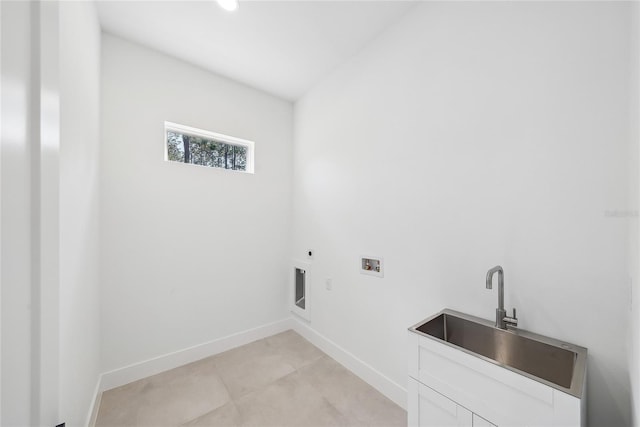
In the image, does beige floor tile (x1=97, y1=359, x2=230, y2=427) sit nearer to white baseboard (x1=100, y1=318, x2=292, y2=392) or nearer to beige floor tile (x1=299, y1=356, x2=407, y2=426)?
white baseboard (x1=100, y1=318, x2=292, y2=392)

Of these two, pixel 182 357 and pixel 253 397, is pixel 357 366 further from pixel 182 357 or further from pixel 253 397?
pixel 182 357

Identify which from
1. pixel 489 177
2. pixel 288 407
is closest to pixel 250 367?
pixel 288 407

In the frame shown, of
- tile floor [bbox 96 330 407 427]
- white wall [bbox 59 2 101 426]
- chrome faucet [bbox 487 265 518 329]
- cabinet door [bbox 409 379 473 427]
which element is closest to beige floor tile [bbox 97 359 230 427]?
tile floor [bbox 96 330 407 427]

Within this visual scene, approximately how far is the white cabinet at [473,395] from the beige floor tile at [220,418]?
120cm

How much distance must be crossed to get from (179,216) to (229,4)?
1782 mm

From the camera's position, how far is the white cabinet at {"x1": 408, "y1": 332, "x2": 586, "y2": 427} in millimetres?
907

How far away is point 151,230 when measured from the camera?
2240 mm

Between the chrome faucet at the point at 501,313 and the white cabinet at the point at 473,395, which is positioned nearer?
the white cabinet at the point at 473,395

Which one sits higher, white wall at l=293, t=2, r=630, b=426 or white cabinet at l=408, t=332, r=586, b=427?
white wall at l=293, t=2, r=630, b=426

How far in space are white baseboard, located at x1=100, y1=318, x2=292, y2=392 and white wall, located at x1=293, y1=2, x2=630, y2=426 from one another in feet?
3.27

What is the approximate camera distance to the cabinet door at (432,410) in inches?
45.2

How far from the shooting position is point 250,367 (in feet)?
7.58

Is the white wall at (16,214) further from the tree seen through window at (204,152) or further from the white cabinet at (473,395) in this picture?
the tree seen through window at (204,152)

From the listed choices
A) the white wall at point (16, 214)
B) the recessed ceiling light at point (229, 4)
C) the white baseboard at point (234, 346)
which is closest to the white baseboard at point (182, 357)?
the white baseboard at point (234, 346)
